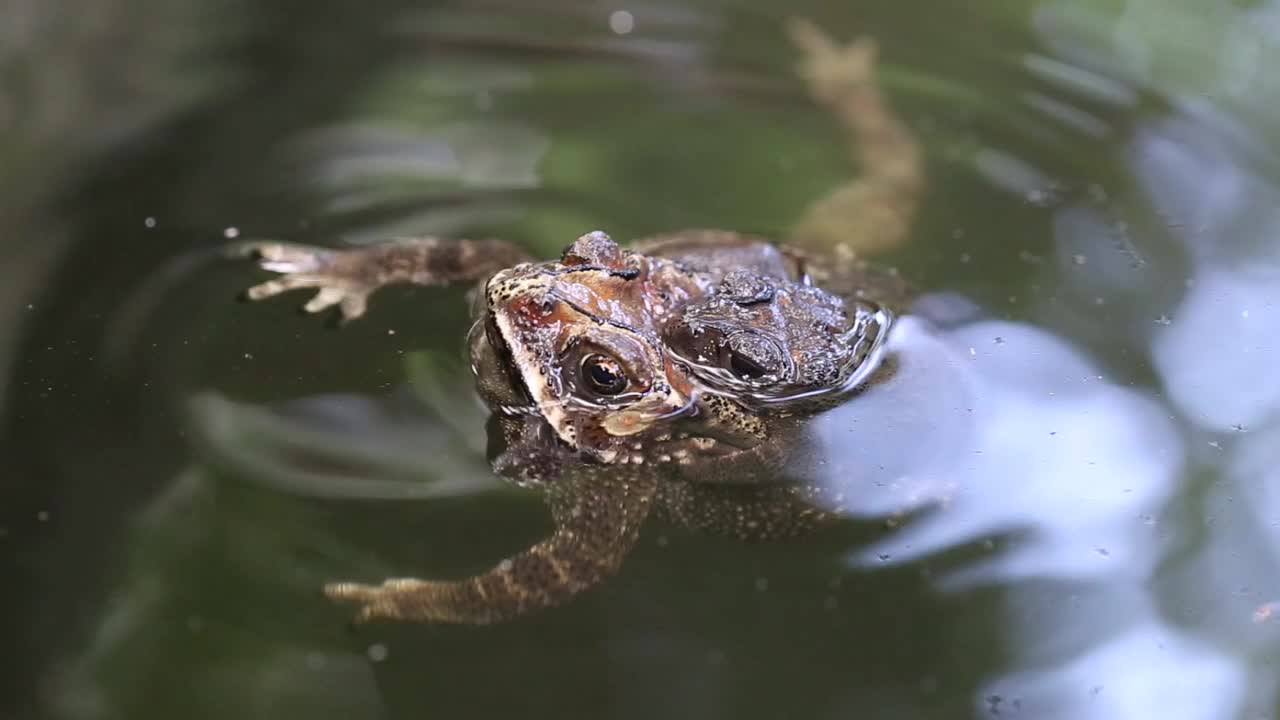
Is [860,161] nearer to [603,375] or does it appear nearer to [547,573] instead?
[603,375]

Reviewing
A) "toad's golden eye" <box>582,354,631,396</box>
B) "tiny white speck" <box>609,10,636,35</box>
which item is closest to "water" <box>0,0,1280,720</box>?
"tiny white speck" <box>609,10,636,35</box>

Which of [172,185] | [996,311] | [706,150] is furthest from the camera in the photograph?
[706,150]

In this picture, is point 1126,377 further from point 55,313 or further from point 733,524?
point 55,313

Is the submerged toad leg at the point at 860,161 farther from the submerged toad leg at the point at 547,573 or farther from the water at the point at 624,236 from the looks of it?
the submerged toad leg at the point at 547,573

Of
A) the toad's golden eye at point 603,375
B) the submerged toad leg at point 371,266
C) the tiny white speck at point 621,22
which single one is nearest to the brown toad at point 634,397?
the toad's golden eye at point 603,375

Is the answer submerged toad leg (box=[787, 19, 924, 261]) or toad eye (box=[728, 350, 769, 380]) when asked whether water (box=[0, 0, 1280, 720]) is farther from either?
toad eye (box=[728, 350, 769, 380])

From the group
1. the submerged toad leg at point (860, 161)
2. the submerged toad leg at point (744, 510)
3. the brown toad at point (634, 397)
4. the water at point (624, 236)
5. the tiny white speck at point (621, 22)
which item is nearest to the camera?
the water at point (624, 236)

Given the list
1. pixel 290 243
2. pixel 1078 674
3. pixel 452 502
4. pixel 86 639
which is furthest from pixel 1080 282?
pixel 86 639
